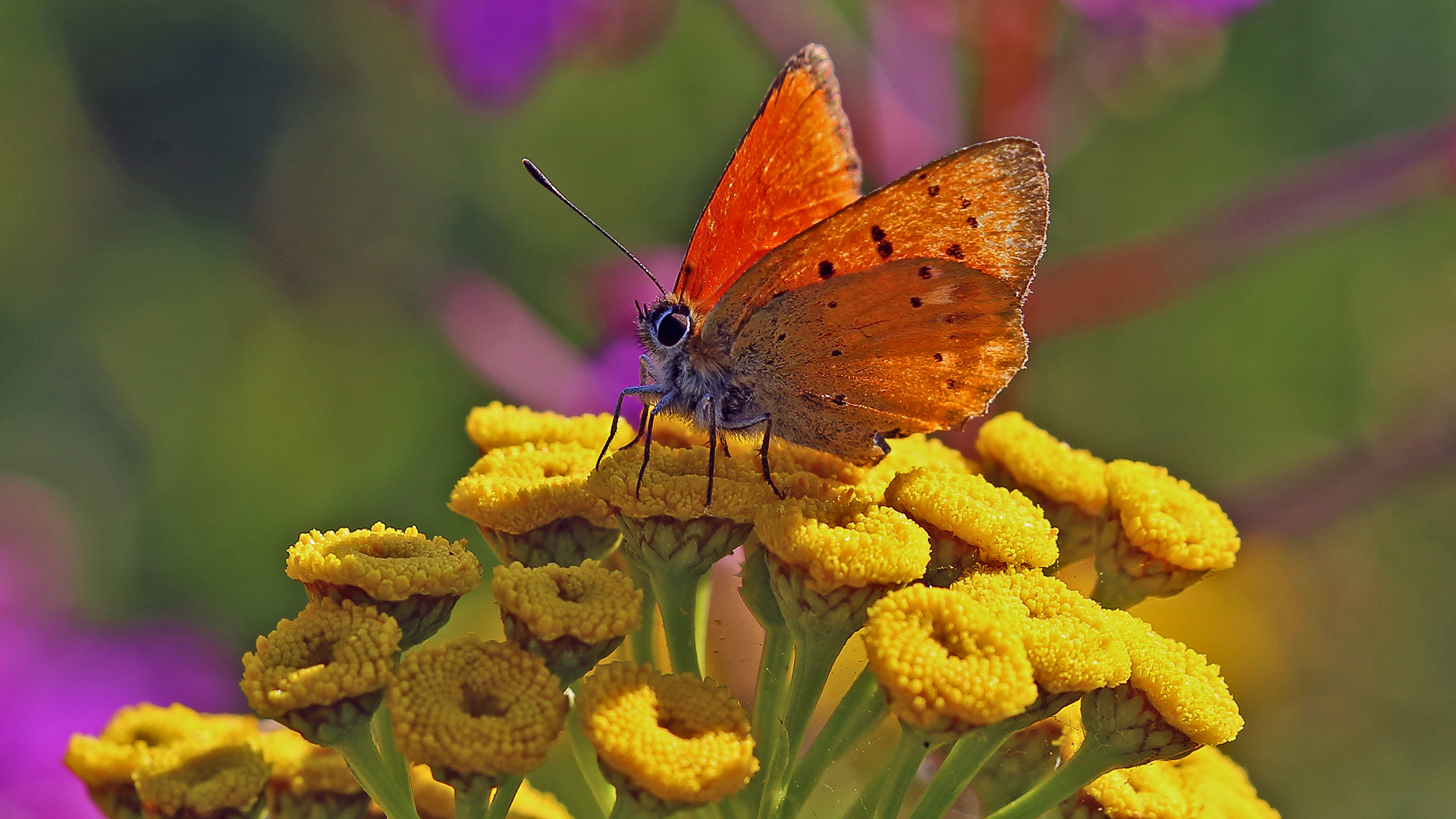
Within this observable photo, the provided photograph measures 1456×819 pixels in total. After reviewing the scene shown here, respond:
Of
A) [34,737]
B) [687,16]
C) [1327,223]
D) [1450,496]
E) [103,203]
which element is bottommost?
[34,737]

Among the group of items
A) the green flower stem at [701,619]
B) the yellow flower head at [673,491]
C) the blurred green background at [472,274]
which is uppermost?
the blurred green background at [472,274]

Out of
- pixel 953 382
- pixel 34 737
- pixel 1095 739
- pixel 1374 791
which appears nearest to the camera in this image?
pixel 1095 739

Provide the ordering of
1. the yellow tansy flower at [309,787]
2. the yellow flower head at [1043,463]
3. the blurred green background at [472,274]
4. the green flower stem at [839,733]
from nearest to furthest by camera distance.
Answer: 1. the green flower stem at [839,733]
2. the yellow tansy flower at [309,787]
3. the yellow flower head at [1043,463]
4. the blurred green background at [472,274]

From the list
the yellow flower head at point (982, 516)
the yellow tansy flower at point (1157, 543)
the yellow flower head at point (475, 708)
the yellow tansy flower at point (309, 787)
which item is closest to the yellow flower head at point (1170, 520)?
the yellow tansy flower at point (1157, 543)

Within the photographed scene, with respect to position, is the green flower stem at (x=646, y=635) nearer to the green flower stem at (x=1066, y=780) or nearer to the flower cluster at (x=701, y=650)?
the flower cluster at (x=701, y=650)

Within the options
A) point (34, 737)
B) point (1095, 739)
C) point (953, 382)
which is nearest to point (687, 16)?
point (953, 382)

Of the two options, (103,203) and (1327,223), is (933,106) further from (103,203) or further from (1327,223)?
(103,203)

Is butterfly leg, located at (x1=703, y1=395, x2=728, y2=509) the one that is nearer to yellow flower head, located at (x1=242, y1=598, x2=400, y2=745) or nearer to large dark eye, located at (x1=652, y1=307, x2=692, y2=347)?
large dark eye, located at (x1=652, y1=307, x2=692, y2=347)
